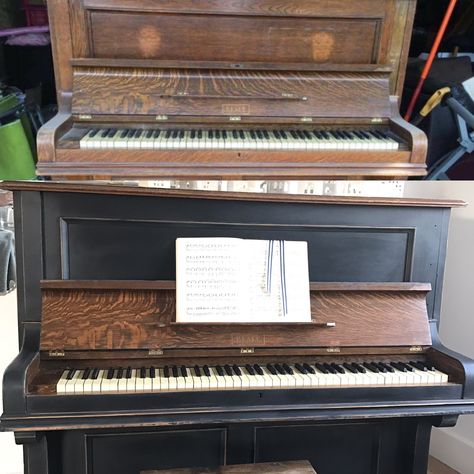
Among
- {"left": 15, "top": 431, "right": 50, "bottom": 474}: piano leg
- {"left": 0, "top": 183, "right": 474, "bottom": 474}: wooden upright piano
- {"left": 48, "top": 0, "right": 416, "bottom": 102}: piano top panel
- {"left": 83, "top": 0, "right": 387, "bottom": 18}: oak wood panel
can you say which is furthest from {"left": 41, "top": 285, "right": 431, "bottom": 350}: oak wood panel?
{"left": 83, "top": 0, "right": 387, "bottom": 18}: oak wood panel

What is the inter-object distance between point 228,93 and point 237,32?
0.19 m

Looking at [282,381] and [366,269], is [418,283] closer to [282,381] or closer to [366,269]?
[366,269]

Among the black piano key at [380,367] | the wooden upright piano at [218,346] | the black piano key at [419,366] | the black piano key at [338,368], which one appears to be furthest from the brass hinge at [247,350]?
the black piano key at [419,366]

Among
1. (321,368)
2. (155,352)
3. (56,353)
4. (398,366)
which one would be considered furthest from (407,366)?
(56,353)

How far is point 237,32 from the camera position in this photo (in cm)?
156

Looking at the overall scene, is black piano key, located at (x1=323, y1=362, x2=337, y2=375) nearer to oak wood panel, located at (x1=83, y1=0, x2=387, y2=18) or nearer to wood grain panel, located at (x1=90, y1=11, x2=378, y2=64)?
wood grain panel, located at (x1=90, y1=11, x2=378, y2=64)

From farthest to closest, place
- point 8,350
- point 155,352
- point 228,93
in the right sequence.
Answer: point 8,350
point 228,93
point 155,352

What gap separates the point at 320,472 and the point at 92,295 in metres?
0.96

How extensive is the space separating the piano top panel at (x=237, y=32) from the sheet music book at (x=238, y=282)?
1.92ft

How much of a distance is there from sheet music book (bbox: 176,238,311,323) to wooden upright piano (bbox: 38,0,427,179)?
0.22 metres

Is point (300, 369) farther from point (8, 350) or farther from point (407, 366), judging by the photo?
point (8, 350)

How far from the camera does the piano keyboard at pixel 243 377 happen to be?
132cm

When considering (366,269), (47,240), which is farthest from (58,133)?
(366,269)

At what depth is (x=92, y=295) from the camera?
1448 mm
